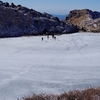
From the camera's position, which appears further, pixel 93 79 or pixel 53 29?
pixel 53 29

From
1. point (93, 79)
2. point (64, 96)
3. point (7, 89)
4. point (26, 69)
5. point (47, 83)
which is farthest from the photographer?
point (26, 69)

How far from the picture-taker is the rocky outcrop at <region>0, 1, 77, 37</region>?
56.8m

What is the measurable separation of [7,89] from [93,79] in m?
5.13

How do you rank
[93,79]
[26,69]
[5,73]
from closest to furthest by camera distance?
1. [93,79]
2. [5,73]
3. [26,69]

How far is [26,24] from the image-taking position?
199 feet

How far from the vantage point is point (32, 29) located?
59.9 metres

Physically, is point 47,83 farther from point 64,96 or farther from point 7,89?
point 64,96

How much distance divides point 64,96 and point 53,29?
54.6m

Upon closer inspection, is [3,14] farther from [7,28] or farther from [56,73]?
[56,73]

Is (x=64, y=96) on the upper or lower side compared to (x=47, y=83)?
upper

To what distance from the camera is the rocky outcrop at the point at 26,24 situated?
56750mm

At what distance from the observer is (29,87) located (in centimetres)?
1234

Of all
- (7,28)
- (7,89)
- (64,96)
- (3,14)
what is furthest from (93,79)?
(3,14)

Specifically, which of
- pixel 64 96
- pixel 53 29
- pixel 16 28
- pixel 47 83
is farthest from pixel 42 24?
pixel 64 96
